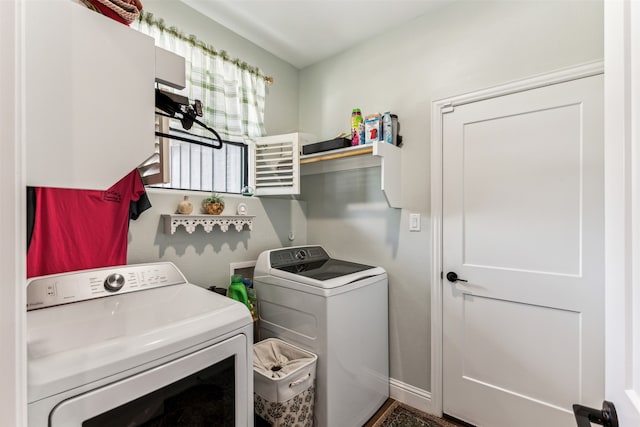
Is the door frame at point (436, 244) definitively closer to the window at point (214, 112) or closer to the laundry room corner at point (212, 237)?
the laundry room corner at point (212, 237)

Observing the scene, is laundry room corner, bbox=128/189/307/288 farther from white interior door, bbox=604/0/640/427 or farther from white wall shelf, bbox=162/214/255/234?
white interior door, bbox=604/0/640/427

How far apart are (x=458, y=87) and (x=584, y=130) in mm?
712

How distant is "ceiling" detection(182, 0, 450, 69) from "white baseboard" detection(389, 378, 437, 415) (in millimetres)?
2590

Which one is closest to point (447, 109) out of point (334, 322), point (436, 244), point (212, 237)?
point (436, 244)

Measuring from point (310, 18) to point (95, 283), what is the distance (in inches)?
81.7

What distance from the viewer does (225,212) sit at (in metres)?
2.09

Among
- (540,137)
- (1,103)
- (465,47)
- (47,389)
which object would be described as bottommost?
(47,389)

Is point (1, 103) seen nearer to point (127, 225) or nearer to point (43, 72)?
point (43, 72)

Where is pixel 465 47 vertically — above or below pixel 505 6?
below

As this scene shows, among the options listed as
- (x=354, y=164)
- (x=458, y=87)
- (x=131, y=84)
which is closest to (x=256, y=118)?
(x=354, y=164)

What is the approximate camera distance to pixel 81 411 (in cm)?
75

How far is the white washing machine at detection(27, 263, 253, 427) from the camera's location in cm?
75

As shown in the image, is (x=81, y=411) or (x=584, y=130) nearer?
(x=81, y=411)

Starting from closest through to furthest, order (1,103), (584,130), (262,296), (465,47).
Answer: (1,103) < (584,130) < (465,47) < (262,296)
